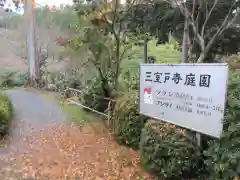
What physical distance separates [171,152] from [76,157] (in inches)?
84.0

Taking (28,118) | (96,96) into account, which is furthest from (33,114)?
(96,96)

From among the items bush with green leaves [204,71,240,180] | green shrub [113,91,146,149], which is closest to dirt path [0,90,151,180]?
green shrub [113,91,146,149]

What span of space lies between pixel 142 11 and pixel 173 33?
1.31 metres

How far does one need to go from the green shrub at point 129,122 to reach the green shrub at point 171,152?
3.86ft

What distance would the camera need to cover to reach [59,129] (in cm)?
741

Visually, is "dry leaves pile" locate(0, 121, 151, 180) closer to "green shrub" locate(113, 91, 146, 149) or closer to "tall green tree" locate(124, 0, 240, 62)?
"green shrub" locate(113, 91, 146, 149)

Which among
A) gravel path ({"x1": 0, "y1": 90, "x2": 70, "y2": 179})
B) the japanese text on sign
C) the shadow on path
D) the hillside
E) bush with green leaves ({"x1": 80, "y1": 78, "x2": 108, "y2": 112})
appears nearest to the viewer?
the japanese text on sign

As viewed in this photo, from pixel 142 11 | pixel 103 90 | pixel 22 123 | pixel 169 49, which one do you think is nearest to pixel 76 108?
pixel 103 90

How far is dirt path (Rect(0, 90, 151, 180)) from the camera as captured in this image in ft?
15.2

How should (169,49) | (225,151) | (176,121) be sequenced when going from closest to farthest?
1. (225,151)
2. (176,121)
3. (169,49)

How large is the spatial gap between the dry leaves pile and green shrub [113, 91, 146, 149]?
0.64 ft

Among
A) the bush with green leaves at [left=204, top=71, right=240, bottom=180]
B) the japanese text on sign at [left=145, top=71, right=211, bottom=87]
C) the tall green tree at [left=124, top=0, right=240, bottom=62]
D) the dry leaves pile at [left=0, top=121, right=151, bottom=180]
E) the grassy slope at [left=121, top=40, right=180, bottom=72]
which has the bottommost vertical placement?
the dry leaves pile at [left=0, top=121, right=151, bottom=180]

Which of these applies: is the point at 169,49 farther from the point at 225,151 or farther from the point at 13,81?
the point at 225,151

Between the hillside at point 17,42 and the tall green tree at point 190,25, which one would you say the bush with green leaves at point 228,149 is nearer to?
the tall green tree at point 190,25
